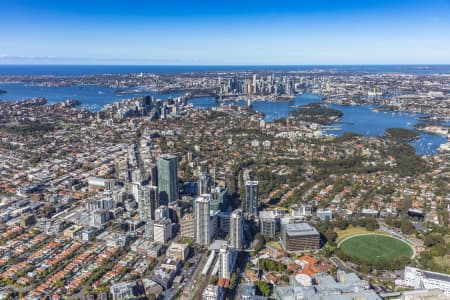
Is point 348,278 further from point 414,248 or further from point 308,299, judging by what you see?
point 414,248

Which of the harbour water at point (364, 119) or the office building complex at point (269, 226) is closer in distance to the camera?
the office building complex at point (269, 226)

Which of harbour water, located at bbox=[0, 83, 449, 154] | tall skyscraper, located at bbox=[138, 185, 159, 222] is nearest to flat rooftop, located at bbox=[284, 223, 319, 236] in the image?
tall skyscraper, located at bbox=[138, 185, 159, 222]

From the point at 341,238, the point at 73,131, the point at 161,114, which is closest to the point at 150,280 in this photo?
the point at 341,238

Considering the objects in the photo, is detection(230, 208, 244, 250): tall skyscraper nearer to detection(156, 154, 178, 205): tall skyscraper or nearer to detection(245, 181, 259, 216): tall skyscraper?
detection(245, 181, 259, 216): tall skyscraper

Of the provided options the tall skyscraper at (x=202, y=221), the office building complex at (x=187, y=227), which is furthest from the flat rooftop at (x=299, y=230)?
the office building complex at (x=187, y=227)

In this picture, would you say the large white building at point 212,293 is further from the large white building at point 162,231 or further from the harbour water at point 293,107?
the harbour water at point 293,107
